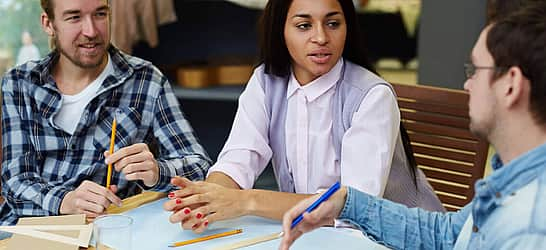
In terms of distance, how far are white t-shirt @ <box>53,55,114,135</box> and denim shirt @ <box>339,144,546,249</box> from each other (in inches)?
34.9

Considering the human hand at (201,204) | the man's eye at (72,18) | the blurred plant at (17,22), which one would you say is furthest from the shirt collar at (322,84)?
the blurred plant at (17,22)

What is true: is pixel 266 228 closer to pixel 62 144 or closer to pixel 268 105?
pixel 268 105

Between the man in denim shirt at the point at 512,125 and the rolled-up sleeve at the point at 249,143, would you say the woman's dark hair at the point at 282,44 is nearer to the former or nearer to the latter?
the rolled-up sleeve at the point at 249,143

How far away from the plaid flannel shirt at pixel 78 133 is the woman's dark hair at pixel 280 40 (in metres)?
0.30

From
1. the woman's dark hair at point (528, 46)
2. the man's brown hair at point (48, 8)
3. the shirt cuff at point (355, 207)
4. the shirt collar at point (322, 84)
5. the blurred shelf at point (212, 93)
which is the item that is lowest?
the blurred shelf at point (212, 93)

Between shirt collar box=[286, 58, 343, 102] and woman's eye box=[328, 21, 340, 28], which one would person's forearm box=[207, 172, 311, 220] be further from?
woman's eye box=[328, 21, 340, 28]

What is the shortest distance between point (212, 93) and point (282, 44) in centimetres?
185

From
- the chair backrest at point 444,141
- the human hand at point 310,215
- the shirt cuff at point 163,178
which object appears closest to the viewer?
the human hand at point 310,215

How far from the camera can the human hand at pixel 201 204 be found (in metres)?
1.55

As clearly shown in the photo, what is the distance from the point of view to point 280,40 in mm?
1948

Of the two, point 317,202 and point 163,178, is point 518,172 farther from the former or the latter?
point 163,178

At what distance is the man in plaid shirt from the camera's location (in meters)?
1.95

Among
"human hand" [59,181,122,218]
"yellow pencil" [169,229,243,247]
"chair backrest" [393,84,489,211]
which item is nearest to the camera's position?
"yellow pencil" [169,229,243,247]

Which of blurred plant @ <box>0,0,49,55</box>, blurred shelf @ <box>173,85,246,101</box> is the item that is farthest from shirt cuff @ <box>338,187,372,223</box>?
blurred plant @ <box>0,0,49,55</box>
